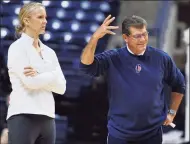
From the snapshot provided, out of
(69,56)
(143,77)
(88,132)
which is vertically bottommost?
(88,132)

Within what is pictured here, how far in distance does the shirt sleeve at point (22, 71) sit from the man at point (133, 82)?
246mm

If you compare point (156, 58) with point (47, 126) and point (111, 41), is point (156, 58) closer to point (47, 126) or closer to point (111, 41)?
point (47, 126)

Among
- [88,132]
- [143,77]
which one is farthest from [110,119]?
[88,132]

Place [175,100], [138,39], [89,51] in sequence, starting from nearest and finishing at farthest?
[89,51] → [138,39] → [175,100]

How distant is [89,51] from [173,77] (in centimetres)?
63

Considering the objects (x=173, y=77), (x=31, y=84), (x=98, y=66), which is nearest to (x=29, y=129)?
(x=31, y=84)

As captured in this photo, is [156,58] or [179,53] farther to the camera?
[179,53]

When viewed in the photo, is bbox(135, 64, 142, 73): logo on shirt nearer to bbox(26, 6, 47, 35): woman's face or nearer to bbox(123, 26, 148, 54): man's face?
bbox(123, 26, 148, 54): man's face

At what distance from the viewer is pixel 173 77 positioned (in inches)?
141

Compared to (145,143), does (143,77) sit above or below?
above

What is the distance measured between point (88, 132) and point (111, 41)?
8.28ft

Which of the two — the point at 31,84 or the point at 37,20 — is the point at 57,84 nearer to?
the point at 31,84

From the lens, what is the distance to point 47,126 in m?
3.49

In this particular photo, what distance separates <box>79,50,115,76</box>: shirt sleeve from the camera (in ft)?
11.1
